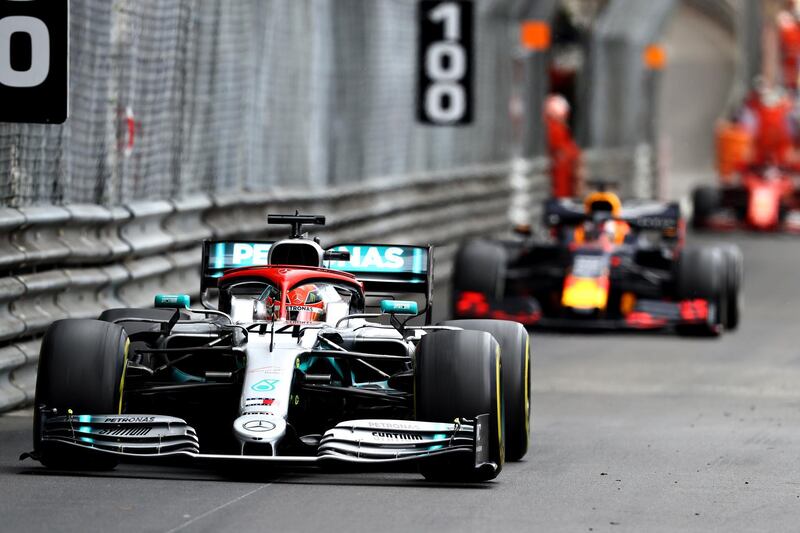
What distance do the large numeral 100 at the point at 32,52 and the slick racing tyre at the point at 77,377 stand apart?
6.36 feet

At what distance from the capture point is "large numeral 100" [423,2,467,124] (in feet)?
69.7

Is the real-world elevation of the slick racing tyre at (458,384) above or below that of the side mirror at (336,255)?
below

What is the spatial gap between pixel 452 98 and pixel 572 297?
445 centimetres

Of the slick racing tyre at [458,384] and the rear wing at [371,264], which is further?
the rear wing at [371,264]

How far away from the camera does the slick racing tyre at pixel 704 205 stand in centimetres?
3319

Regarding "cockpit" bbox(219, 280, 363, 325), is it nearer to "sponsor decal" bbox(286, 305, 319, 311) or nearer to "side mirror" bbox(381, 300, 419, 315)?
"sponsor decal" bbox(286, 305, 319, 311)

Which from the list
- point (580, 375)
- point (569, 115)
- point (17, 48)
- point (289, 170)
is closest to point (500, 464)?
point (17, 48)

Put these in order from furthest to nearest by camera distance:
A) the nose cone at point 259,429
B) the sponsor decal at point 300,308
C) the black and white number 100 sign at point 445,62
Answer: the black and white number 100 sign at point 445,62
the sponsor decal at point 300,308
the nose cone at point 259,429

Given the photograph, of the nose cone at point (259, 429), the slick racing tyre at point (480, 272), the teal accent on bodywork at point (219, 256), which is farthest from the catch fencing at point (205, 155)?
the nose cone at point (259, 429)

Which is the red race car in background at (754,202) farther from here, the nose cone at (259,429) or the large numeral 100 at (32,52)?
the nose cone at (259,429)

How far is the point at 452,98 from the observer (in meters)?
21.3

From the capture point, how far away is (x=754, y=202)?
32750 mm

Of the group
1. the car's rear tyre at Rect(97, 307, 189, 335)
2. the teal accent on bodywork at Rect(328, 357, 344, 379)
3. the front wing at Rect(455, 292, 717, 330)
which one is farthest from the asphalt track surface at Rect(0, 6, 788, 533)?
the front wing at Rect(455, 292, 717, 330)

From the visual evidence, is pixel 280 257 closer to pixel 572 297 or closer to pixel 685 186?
pixel 572 297
